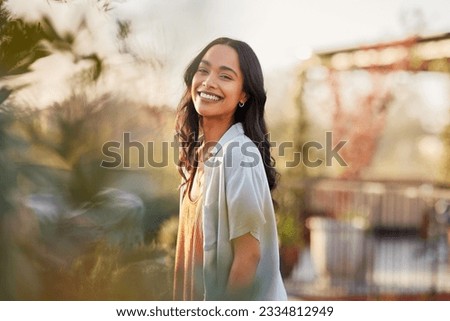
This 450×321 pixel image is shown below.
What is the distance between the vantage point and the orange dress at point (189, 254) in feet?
13.8

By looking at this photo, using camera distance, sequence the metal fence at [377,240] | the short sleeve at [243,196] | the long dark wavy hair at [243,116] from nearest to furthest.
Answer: the short sleeve at [243,196], the long dark wavy hair at [243,116], the metal fence at [377,240]

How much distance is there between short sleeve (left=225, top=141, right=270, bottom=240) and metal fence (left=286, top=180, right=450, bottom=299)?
1.17ft

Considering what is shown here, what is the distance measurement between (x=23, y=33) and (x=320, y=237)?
5.43 feet

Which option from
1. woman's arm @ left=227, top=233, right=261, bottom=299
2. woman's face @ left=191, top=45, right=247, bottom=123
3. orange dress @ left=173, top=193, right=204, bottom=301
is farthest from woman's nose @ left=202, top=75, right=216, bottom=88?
woman's arm @ left=227, top=233, right=261, bottom=299

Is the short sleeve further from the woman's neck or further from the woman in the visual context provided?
the woman's neck

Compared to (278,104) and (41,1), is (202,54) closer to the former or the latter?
(278,104)

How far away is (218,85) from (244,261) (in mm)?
779

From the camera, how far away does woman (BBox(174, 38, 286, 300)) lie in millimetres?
4121

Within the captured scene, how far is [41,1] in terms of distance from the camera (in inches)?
167

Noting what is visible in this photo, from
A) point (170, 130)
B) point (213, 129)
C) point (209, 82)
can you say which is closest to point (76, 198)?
point (170, 130)

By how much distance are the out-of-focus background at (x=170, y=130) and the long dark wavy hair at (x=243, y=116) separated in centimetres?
5
